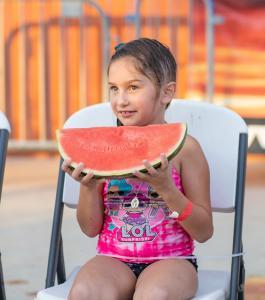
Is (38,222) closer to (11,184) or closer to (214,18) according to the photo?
(11,184)

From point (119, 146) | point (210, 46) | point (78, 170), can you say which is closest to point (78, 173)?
point (78, 170)

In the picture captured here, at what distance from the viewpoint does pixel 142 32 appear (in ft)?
28.6

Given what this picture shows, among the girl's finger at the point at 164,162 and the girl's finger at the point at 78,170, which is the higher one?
the girl's finger at the point at 164,162

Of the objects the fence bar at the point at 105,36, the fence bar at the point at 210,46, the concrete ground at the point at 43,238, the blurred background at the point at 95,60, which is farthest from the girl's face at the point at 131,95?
the fence bar at the point at 105,36

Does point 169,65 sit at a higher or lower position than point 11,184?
higher

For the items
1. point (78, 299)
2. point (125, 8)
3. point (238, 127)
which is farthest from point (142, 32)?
point (78, 299)

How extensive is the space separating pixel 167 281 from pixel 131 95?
0.60 meters

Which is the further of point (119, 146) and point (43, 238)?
point (43, 238)

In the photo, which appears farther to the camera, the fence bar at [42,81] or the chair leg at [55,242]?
the fence bar at [42,81]

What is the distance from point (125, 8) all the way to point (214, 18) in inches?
46.8

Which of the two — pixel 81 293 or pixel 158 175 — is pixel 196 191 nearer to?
pixel 158 175

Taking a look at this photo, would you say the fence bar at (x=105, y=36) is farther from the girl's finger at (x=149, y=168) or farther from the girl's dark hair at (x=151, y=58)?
the girl's finger at (x=149, y=168)

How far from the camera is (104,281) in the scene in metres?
2.84

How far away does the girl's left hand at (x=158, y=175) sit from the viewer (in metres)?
2.70
